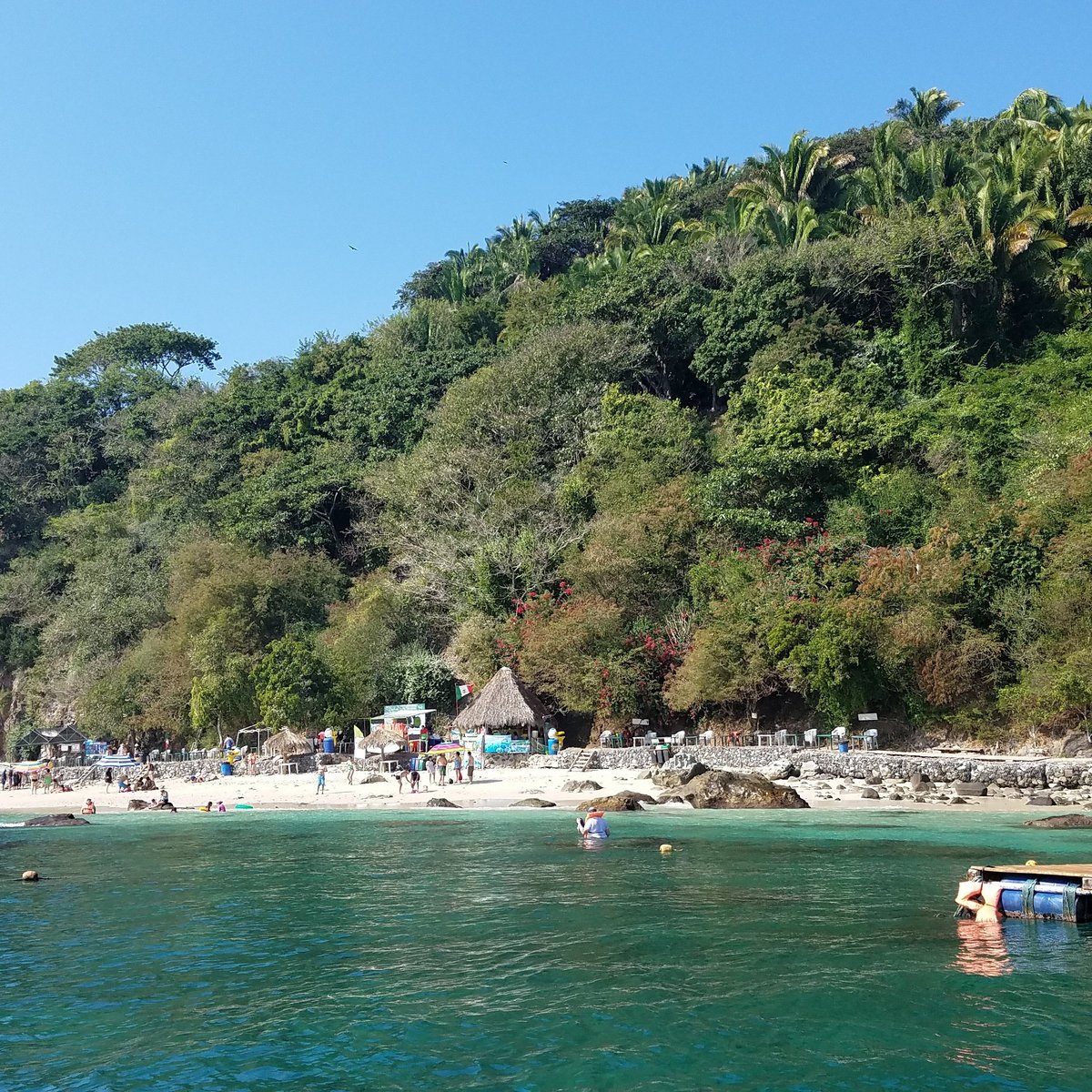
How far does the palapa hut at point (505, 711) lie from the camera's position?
31.4 m

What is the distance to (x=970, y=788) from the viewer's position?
909 inches

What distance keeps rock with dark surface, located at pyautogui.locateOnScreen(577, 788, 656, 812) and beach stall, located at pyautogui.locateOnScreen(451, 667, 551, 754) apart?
6.96 m

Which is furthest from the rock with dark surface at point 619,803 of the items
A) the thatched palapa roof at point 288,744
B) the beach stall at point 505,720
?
the thatched palapa roof at point 288,744

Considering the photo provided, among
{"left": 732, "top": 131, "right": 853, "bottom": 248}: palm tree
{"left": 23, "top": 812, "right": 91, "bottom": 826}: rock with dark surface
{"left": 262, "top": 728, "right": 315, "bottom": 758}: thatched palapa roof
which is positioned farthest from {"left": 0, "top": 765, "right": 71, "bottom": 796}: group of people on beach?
{"left": 732, "top": 131, "right": 853, "bottom": 248}: palm tree

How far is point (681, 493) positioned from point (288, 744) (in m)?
15.1

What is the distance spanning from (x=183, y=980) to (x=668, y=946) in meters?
5.23

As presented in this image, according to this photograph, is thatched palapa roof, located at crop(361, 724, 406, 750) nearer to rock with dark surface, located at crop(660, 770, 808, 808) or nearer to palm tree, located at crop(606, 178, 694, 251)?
rock with dark surface, located at crop(660, 770, 808, 808)

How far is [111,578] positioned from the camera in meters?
46.6

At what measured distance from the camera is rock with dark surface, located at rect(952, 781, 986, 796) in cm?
2295

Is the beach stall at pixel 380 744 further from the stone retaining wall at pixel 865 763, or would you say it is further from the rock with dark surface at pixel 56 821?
the rock with dark surface at pixel 56 821

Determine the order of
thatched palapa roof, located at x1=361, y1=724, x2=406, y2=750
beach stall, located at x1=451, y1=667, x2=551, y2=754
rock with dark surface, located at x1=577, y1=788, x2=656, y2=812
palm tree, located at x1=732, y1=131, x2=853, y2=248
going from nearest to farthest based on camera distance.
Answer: rock with dark surface, located at x1=577, y1=788, x2=656, y2=812, beach stall, located at x1=451, y1=667, x2=551, y2=754, thatched palapa roof, located at x1=361, y1=724, x2=406, y2=750, palm tree, located at x1=732, y1=131, x2=853, y2=248

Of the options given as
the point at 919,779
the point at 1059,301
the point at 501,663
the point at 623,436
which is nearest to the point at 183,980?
the point at 919,779

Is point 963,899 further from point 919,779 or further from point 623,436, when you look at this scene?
point 623,436

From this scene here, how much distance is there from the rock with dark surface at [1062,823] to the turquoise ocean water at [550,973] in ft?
1.92
